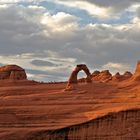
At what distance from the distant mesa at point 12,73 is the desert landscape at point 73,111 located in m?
10.7

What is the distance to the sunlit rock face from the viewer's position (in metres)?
45.3

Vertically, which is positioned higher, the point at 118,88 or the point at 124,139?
the point at 118,88

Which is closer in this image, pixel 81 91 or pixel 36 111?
pixel 36 111

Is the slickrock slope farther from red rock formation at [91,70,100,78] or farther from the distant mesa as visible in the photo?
red rock formation at [91,70,100,78]

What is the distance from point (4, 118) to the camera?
52688mm

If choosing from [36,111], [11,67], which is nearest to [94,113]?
[36,111]

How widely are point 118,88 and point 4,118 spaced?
13919mm

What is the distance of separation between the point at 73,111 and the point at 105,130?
32.9 ft

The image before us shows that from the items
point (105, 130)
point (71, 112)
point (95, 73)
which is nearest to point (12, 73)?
point (95, 73)

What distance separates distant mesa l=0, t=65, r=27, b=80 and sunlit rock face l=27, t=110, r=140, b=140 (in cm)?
3587

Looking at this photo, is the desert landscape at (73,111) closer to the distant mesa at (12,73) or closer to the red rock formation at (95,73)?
the distant mesa at (12,73)

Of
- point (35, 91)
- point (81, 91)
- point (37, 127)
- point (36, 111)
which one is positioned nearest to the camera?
point (37, 127)

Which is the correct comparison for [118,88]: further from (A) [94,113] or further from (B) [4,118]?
(B) [4,118]

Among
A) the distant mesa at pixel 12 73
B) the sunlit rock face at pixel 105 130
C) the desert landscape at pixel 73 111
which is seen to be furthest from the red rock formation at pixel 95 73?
the sunlit rock face at pixel 105 130
